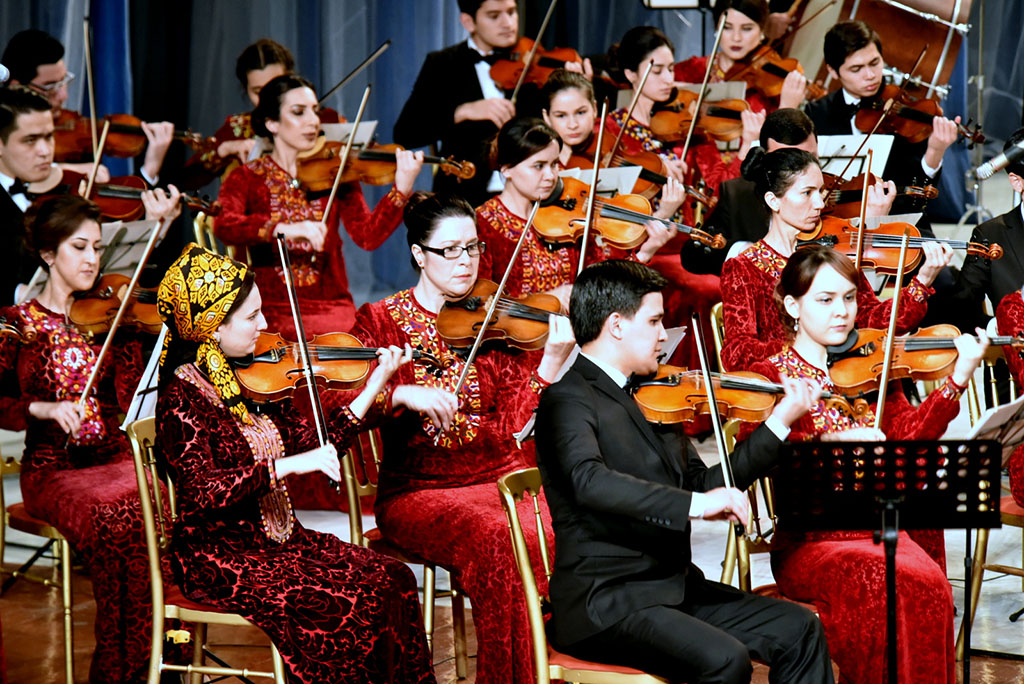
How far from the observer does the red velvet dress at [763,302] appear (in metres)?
3.45

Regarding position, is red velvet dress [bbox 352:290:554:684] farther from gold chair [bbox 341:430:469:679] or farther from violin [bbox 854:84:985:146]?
violin [bbox 854:84:985:146]

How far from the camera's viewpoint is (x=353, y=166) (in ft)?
15.1

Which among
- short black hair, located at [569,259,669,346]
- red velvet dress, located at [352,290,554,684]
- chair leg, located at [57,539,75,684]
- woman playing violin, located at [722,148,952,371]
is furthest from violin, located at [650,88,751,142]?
chair leg, located at [57,539,75,684]

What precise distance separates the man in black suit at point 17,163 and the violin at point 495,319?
1476 mm

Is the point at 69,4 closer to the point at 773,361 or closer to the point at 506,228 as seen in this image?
the point at 506,228

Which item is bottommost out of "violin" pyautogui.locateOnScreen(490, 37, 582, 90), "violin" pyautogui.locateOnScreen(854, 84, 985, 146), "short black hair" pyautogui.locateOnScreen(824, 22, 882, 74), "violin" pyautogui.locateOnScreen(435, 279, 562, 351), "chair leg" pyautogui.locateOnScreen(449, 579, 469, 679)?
"chair leg" pyautogui.locateOnScreen(449, 579, 469, 679)

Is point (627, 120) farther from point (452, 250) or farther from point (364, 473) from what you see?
point (364, 473)

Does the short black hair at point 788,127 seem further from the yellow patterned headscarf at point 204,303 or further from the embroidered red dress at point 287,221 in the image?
the yellow patterned headscarf at point 204,303

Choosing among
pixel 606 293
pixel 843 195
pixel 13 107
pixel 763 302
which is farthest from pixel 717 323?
pixel 13 107

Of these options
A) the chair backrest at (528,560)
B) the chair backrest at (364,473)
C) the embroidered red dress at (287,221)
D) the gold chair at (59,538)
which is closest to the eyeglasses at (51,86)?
the embroidered red dress at (287,221)

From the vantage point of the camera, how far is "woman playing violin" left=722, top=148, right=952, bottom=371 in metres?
3.44

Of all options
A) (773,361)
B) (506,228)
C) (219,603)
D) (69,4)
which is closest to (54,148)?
(69,4)

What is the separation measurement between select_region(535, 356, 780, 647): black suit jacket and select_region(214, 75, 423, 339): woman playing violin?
78.7 inches

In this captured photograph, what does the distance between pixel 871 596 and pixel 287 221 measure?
2.48m
